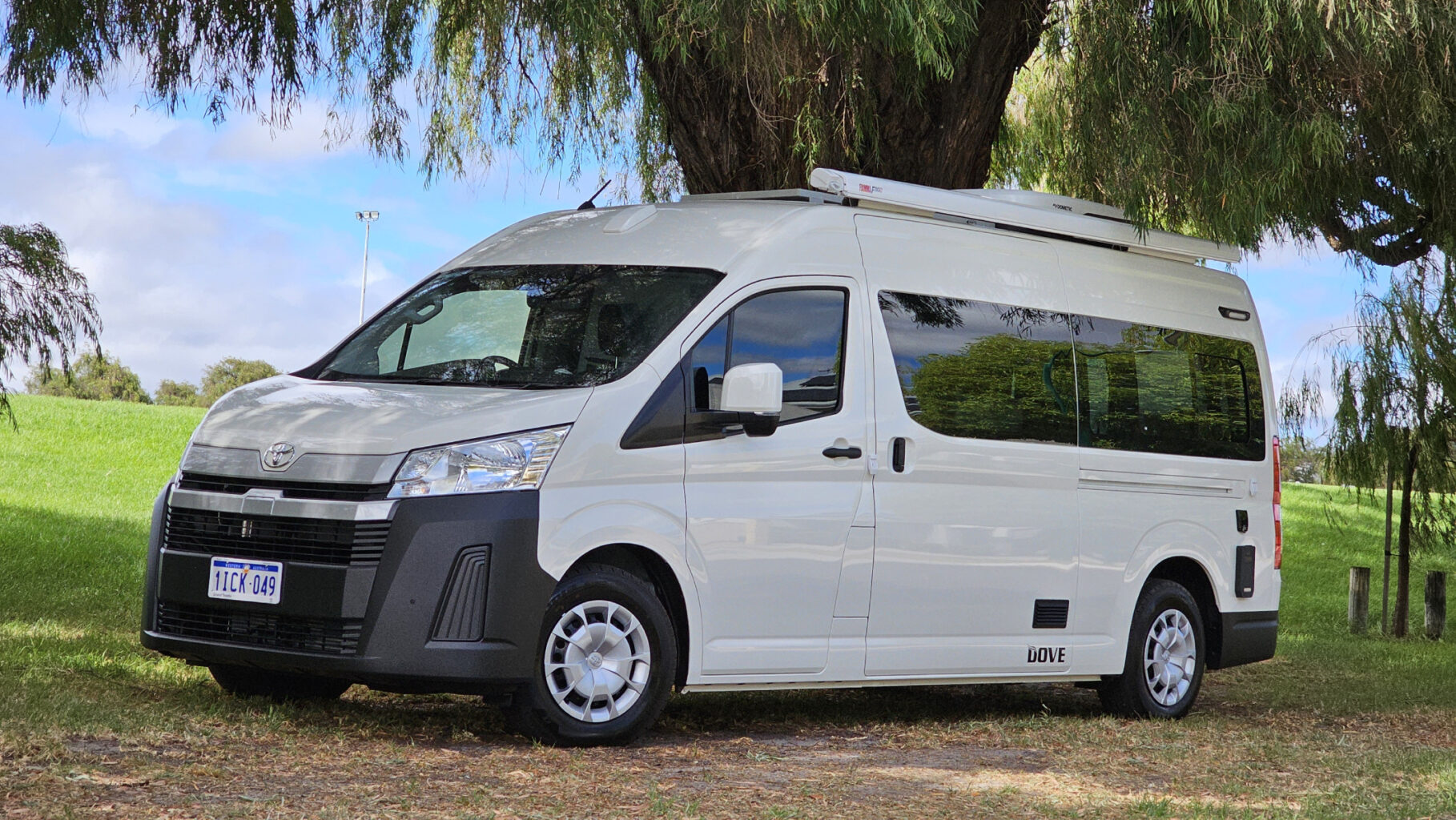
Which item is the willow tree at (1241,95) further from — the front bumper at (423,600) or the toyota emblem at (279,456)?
the toyota emblem at (279,456)

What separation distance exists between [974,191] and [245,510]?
452 centimetres

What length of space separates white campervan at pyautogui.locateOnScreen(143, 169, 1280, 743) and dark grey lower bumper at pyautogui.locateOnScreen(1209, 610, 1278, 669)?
0.08 ft

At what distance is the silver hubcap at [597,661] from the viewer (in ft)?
21.6

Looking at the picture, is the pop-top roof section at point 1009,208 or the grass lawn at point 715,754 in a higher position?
the pop-top roof section at point 1009,208

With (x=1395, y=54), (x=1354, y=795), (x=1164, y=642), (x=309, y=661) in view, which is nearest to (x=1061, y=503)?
(x=1164, y=642)

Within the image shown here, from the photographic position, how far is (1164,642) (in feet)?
30.5

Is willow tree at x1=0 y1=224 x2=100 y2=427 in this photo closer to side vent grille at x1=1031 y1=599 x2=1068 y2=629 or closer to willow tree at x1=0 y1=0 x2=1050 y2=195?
willow tree at x1=0 y1=0 x2=1050 y2=195

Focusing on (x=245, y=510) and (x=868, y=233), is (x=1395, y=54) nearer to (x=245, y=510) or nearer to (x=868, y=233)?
(x=868, y=233)

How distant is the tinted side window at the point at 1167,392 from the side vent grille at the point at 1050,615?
3.03 feet

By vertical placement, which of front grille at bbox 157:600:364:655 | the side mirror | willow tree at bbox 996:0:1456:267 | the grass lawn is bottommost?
the grass lawn

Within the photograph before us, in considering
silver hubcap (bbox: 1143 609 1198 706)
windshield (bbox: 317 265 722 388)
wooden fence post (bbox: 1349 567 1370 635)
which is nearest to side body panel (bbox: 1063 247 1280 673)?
silver hubcap (bbox: 1143 609 1198 706)

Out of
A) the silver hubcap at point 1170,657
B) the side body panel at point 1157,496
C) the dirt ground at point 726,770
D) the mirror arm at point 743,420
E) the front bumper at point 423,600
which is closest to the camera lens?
the dirt ground at point 726,770

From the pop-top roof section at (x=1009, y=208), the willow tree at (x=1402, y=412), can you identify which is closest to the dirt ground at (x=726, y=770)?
the pop-top roof section at (x=1009, y=208)

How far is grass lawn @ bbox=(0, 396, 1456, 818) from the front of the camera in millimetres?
5406
